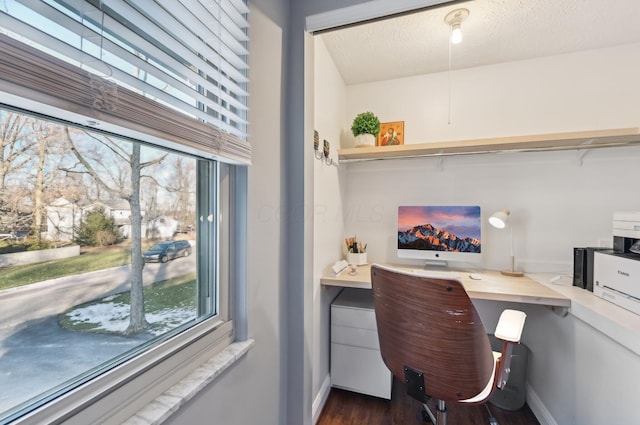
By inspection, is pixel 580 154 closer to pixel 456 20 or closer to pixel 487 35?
pixel 487 35

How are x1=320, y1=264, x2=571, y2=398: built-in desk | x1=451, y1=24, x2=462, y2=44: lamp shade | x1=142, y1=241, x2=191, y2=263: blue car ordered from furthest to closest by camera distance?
x1=320, y1=264, x2=571, y2=398: built-in desk → x1=451, y1=24, x2=462, y2=44: lamp shade → x1=142, y1=241, x2=191, y2=263: blue car

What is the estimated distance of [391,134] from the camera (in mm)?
2207

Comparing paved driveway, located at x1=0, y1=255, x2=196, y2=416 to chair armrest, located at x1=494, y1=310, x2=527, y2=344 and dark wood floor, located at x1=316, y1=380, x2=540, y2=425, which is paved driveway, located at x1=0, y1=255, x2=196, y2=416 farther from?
dark wood floor, located at x1=316, y1=380, x2=540, y2=425

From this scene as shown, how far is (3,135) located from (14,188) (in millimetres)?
94

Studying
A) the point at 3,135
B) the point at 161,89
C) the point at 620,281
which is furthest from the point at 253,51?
the point at 620,281

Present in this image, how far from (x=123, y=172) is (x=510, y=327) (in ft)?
5.15

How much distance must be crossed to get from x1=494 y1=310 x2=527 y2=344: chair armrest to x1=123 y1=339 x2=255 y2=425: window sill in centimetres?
109

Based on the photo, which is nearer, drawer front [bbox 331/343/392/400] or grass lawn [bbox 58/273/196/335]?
grass lawn [bbox 58/273/196/335]

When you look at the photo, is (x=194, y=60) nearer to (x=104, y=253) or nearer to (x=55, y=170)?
(x=55, y=170)

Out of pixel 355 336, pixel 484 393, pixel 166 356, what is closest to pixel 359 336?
pixel 355 336

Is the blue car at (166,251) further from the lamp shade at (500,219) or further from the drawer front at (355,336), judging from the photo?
the lamp shade at (500,219)

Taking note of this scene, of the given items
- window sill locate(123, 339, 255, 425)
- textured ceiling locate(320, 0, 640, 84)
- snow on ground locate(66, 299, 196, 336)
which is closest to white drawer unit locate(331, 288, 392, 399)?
window sill locate(123, 339, 255, 425)

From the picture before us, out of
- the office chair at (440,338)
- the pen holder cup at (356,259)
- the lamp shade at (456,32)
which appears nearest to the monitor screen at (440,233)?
the pen holder cup at (356,259)

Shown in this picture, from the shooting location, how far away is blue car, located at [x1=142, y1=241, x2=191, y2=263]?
0.75m
